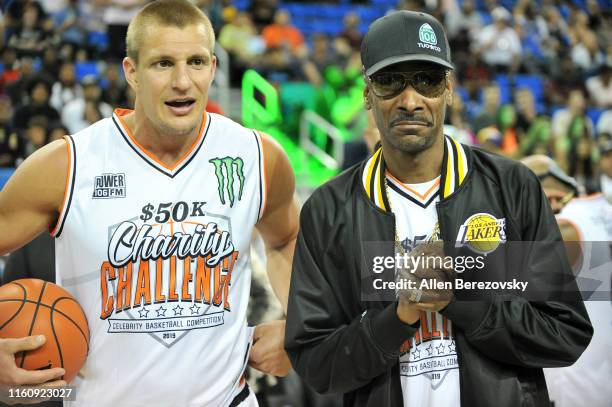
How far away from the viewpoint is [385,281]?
2.35 m

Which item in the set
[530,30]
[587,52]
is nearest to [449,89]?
[587,52]

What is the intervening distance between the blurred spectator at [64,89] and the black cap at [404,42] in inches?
349

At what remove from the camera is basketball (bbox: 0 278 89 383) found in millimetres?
2729

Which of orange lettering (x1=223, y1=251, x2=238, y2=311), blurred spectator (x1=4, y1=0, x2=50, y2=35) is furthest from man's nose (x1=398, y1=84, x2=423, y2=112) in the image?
blurred spectator (x1=4, y1=0, x2=50, y2=35)

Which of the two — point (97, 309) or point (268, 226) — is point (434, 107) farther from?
point (97, 309)

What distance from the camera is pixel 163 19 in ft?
9.47

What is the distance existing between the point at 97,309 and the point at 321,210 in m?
0.92

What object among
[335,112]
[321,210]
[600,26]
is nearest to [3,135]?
[335,112]

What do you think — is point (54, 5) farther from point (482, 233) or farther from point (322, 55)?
point (482, 233)

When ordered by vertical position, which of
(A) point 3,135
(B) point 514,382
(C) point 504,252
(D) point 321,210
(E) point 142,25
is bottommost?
(B) point 514,382

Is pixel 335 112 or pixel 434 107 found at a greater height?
pixel 335 112

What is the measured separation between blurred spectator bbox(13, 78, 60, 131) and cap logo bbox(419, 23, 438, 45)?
7903 mm

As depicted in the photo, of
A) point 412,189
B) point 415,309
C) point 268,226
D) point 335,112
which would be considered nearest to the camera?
point 415,309

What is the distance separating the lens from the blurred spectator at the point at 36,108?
32.4ft
